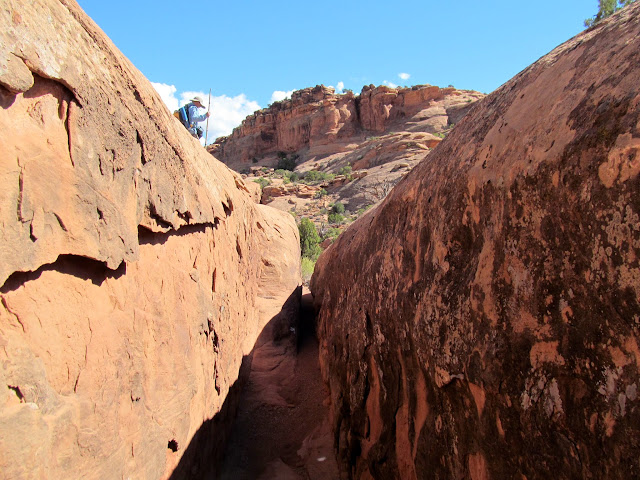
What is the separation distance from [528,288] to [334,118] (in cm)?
4524

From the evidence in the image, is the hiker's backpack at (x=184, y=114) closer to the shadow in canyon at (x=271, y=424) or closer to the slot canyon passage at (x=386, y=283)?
the slot canyon passage at (x=386, y=283)

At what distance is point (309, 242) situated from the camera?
1605 cm

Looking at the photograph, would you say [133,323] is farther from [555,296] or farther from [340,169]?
[340,169]

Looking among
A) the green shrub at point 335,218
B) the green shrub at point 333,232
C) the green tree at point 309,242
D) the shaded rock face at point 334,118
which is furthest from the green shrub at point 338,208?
the shaded rock face at point 334,118

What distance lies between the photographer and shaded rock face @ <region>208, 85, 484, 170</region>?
41375 mm

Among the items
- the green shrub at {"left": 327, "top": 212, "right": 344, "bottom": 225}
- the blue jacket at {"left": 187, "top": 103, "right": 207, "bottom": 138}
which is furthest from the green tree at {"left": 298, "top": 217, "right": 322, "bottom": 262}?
the blue jacket at {"left": 187, "top": 103, "right": 207, "bottom": 138}

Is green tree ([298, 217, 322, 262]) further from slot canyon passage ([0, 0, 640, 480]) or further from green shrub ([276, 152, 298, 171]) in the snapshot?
green shrub ([276, 152, 298, 171])

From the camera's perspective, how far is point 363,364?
3.68m

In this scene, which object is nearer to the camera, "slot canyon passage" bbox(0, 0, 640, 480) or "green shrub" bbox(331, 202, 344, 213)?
"slot canyon passage" bbox(0, 0, 640, 480)

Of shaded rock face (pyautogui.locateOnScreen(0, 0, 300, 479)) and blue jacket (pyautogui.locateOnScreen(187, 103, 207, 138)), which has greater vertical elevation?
blue jacket (pyautogui.locateOnScreen(187, 103, 207, 138))

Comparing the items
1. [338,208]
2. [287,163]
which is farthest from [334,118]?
[338,208]

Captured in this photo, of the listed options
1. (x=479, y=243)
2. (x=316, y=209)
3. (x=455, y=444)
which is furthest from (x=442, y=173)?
(x=316, y=209)

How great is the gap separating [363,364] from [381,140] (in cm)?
3325

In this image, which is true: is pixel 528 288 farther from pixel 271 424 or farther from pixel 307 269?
pixel 307 269
